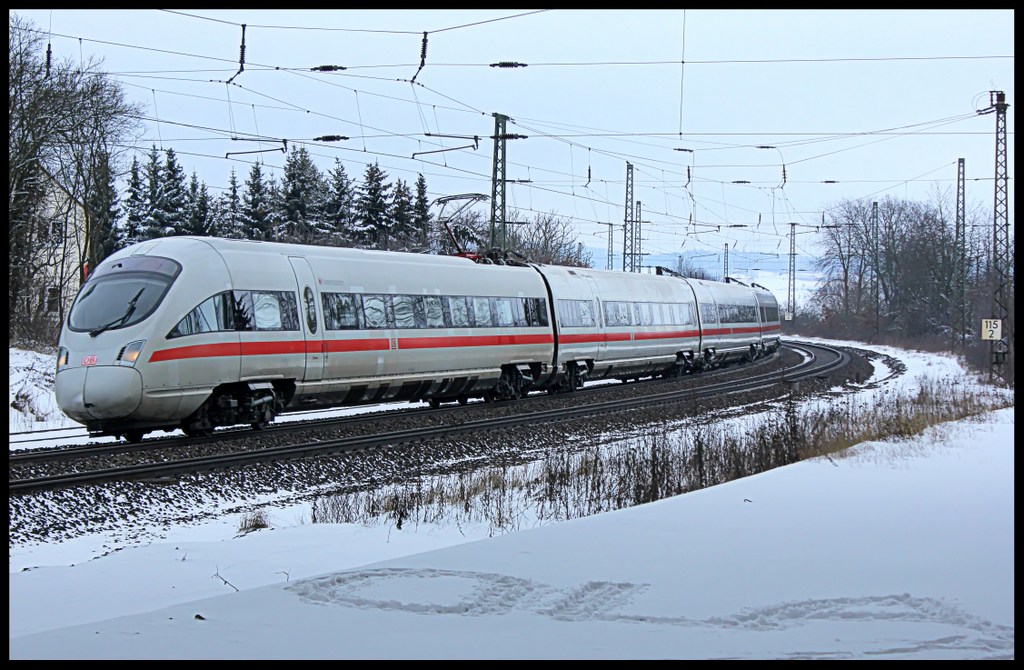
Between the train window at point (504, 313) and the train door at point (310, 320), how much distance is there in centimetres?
575

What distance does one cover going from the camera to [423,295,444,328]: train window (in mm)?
19734

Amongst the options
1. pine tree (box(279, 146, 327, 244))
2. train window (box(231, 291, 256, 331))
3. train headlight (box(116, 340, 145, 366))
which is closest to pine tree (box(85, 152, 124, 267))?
pine tree (box(279, 146, 327, 244))

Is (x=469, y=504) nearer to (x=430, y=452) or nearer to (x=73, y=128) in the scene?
(x=430, y=452)

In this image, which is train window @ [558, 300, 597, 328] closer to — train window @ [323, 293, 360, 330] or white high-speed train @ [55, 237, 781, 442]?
white high-speed train @ [55, 237, 781, 442]

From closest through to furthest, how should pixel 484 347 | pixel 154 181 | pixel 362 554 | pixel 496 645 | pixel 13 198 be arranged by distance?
pixel 496 645 → pixel 362 554 → pixel 484 347 → pixel 13 198 → pixel 154 181

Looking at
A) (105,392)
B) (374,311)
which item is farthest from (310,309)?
(105,392)

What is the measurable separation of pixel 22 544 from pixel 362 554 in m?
3.51

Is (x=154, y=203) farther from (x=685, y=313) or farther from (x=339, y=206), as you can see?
(x=685, y=313)

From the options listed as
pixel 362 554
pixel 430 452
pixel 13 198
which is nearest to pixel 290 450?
pixel 430 452

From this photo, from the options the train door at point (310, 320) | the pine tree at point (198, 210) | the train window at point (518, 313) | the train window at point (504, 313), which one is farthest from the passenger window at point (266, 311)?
the pine tree at point (198, 210)

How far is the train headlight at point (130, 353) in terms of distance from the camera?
14.1 m

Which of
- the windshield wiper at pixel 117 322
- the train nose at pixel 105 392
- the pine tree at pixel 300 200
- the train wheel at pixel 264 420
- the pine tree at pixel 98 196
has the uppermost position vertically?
the pine tree at pixel 300 200

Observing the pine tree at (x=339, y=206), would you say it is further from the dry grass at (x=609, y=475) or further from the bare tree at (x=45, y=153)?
the dry grass at (x=609, y=475)

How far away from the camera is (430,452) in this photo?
48.8ft
